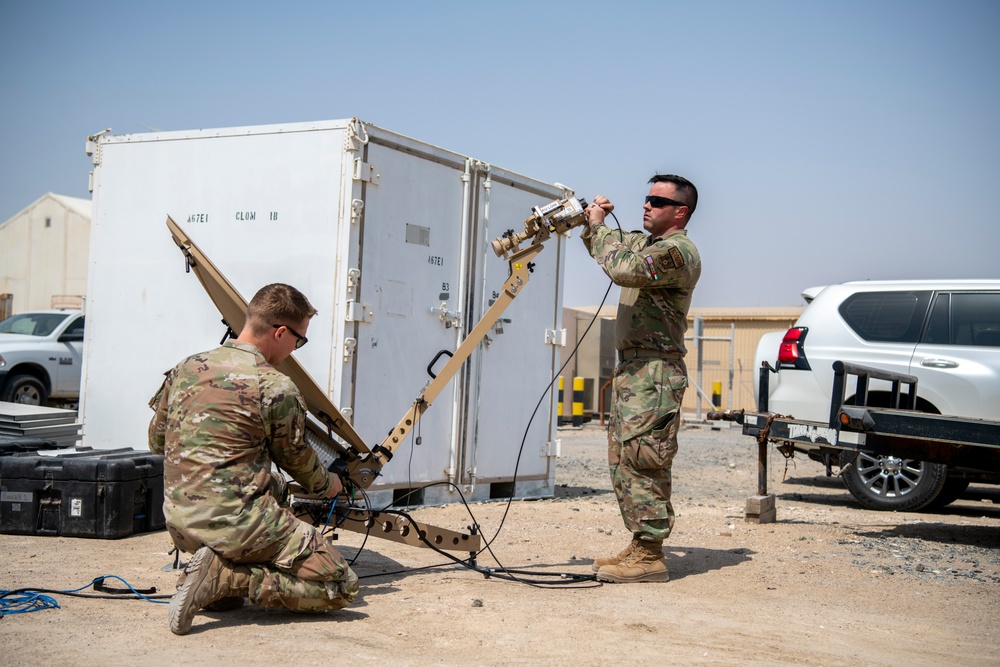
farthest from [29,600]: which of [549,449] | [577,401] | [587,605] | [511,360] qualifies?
[577,401]

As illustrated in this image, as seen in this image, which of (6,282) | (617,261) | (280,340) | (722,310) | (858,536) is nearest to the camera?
(280,340)

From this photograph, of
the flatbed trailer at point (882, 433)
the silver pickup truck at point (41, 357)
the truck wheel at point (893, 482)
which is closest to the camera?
the flatbed trailer at point (882, 433)

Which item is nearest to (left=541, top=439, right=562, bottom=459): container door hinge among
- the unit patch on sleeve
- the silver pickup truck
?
the unit patch on sleeve

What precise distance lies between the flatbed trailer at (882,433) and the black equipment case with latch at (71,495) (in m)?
4.45

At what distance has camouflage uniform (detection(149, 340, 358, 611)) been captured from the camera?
388cm

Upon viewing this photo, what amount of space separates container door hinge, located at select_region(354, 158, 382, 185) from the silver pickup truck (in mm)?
8761

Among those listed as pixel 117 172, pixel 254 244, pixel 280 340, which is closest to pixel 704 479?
pixel 254 244

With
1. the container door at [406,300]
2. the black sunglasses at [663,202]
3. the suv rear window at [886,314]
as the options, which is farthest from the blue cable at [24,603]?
the suv rear window at [886,314]

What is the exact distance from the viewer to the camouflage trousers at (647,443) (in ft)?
16.8

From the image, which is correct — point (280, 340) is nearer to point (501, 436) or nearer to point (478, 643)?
point (478, 643)

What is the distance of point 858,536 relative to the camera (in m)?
7.10

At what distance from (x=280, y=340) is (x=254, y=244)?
10.9ft

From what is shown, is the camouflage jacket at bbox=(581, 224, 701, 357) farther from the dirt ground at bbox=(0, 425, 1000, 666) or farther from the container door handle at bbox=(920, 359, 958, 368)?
the container door handle at bbox=(920, 359, 958, 368)

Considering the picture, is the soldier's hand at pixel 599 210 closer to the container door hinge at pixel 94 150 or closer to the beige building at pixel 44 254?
the container door hinge at pixel 94 150
